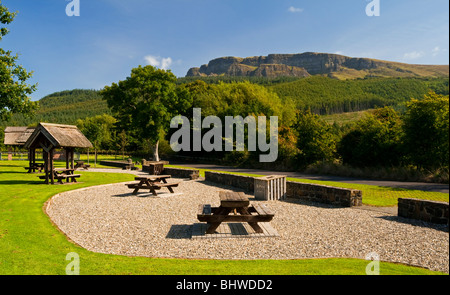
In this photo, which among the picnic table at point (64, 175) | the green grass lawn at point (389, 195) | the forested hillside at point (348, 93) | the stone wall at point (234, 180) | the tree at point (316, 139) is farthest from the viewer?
the forested hillside at point (348, 93)

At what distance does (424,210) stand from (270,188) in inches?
230

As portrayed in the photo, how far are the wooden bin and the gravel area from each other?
3.34ft

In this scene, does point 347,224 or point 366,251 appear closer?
point 366,251

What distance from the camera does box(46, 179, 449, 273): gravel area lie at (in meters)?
6.20

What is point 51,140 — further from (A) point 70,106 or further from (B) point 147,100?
(A) point 70,106

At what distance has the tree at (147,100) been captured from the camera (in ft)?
121

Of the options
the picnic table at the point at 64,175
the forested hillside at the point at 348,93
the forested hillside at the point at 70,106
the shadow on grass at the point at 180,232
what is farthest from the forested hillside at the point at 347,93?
the shadow on grass at the point at 180,232

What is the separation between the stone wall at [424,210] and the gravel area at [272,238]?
324 millimetres

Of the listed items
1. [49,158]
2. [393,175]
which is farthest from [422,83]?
[49,158]

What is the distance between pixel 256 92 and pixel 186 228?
1293 inches

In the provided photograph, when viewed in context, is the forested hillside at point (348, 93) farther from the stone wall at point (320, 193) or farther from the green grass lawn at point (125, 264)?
the green grass lawn at point (125, 264)

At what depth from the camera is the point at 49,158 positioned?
1702 cm

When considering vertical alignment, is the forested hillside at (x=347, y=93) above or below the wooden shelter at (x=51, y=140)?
above
